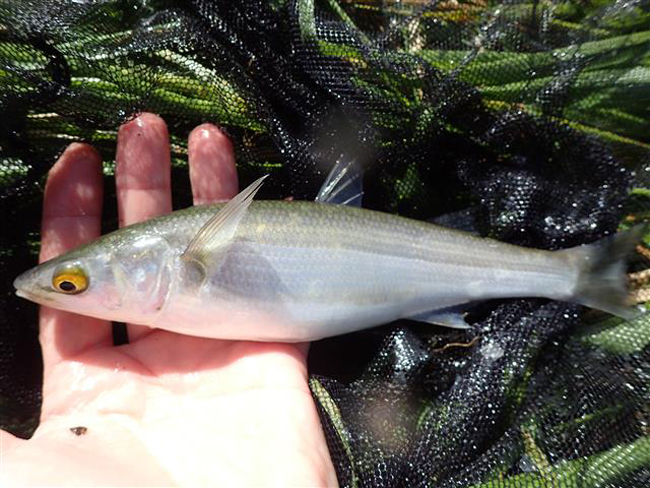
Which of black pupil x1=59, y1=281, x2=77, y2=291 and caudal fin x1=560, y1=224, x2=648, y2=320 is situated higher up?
caudal fin x1=560, y1=224, x2=648, y2=320

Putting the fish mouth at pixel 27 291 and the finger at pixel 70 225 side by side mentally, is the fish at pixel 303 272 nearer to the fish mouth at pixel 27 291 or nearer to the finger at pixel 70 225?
the fish mouth at pixel 27 291

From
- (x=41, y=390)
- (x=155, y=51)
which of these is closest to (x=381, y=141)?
(x=155, y=51)

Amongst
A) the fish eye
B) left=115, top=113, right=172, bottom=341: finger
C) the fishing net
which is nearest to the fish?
the fish eye

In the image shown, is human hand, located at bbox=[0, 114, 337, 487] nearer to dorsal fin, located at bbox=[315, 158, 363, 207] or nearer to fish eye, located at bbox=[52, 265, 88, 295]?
fish eye, located at bbox=[52, 265, 88, 295]

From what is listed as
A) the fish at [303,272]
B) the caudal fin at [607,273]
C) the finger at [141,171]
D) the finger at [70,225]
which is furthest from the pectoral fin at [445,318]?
the finger at [70,225]

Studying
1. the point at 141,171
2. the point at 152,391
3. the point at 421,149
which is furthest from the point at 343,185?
the point at 152,391

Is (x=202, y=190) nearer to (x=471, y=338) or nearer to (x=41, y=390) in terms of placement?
(x=41, y=390)
